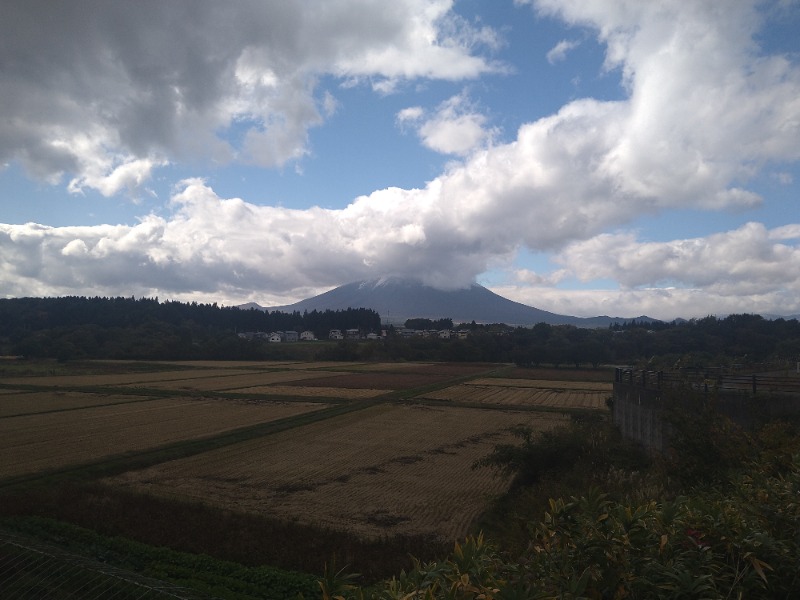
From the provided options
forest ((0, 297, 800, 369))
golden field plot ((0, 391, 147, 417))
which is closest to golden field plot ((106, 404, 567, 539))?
golden field plot ((0, 391, 147, 417))

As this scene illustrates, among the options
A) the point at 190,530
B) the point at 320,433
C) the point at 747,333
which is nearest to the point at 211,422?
the point at 320,433

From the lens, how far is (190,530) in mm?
14070

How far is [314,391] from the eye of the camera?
52906 millimetres

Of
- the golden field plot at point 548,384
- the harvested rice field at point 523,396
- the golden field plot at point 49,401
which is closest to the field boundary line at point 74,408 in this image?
the golden field plot at point 49,401

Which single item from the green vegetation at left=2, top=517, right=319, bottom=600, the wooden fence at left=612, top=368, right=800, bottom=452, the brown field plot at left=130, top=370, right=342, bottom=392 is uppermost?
the wooden fence at left=612, top=368, right=800, bottom=452

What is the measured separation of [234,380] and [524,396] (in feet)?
111

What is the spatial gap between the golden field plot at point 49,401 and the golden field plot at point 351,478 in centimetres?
1929

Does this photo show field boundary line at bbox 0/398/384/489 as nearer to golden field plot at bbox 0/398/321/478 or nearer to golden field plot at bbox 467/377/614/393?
golden field plot at bbox 0/398/321/478

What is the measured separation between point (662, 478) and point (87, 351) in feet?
348

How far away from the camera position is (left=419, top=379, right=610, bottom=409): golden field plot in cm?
4553

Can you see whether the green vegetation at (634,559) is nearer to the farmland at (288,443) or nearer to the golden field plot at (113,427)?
the farmland at (288,443)

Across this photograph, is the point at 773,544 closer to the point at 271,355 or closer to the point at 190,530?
the point at 190,530

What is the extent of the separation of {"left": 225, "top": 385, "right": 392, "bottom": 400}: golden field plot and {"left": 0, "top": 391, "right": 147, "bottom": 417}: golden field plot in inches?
433

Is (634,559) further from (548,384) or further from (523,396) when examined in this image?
(548,384)
